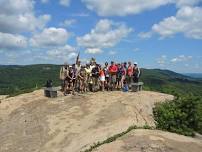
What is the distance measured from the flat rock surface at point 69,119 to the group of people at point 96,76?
964 mm

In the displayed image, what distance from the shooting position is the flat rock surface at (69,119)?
69.8 ft

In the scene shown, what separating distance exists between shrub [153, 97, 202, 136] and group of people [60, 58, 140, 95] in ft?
21.8

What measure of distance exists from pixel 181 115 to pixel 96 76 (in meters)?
8.73

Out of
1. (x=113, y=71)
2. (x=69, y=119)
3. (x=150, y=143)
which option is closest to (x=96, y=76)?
(x=113, y=71)

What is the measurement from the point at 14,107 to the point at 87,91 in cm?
524

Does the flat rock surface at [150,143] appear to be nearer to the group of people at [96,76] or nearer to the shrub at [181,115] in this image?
the shrub at [181,115]

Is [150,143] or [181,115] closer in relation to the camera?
[150,143]

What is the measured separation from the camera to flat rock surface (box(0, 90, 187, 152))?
69.8 ft

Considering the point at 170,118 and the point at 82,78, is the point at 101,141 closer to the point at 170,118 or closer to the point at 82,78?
the point at 170,118

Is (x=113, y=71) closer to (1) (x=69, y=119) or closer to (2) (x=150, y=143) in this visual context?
(1) (x=69, y=119)

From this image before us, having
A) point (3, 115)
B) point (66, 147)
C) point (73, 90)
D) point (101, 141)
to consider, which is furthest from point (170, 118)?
point (3, 115)

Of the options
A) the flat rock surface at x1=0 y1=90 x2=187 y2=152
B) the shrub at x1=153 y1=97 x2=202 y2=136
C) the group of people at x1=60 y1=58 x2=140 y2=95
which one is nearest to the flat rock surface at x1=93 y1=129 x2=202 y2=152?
the shrub at x1=153 y1=97 x2=202 y2=136

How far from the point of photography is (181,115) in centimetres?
2056

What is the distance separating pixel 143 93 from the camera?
1112 inches
